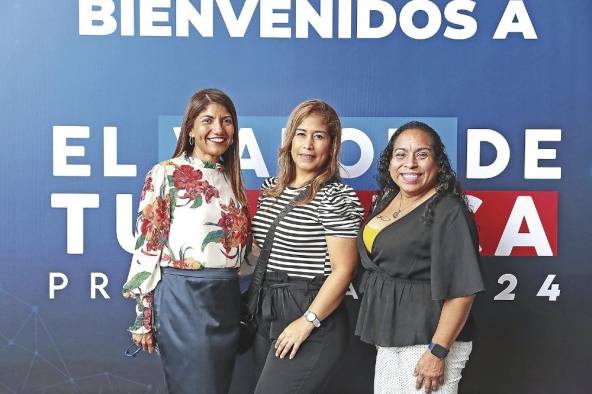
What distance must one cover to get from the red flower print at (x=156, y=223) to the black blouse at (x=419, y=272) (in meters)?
0.63

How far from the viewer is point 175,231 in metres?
1.89

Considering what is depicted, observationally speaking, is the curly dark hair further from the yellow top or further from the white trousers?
the white trousers

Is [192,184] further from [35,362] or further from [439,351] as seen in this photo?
[35,362]

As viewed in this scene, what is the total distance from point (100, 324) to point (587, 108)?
238 cm

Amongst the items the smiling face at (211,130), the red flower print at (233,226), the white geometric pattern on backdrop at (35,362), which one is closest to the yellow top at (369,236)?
the red flower print at (233,226)

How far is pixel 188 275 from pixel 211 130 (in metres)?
0.48

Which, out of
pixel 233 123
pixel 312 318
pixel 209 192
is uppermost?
pixel 233 123

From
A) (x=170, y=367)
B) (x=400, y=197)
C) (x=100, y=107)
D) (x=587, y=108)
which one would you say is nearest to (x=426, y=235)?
(x=400, y=197)

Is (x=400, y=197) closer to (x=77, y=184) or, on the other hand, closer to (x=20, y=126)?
(x=77, y=184)

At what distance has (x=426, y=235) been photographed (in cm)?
176

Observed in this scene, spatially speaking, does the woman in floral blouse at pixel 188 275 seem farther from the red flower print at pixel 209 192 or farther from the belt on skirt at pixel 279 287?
the belt on skirt at pixel 279 287

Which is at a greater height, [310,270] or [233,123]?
[233,123]

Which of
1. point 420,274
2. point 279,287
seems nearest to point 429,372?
point 420,274

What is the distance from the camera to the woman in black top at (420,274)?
5.68 ft
